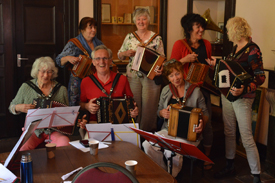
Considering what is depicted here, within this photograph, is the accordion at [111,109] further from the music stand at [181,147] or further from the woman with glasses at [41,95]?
the music stand at [181,147]

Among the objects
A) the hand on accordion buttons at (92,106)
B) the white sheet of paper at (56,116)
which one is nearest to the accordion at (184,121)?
the hand on accordion buttons at (92,106)

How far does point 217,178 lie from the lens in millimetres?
3166

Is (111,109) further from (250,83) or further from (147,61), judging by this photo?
(250,83)

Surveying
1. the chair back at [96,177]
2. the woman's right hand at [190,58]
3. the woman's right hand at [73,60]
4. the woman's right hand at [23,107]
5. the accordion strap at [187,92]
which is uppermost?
the woman's right hand at [190,58]

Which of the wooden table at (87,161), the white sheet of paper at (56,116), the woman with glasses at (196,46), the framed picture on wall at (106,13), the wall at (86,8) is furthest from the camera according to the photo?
the framed picture on wall at (106,13)

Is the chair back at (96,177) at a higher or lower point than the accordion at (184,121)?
A: higher

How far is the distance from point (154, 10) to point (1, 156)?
11.0 ft

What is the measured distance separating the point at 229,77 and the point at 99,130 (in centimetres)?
132

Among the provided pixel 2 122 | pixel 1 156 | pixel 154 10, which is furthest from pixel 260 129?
pixel 2 122

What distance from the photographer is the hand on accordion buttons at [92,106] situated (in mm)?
2709

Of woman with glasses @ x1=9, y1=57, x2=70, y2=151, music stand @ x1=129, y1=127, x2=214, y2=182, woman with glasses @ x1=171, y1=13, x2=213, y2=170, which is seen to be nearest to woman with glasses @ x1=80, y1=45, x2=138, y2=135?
woman with glasses @ x1=9, y1=57, x2=70, y2=151

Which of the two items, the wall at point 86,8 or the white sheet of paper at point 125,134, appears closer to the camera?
the white sheet of paper at point 125,134

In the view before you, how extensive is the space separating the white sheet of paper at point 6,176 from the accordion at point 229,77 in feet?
6.50

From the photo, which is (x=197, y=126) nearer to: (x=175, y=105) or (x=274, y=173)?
(x=175, y=105)
